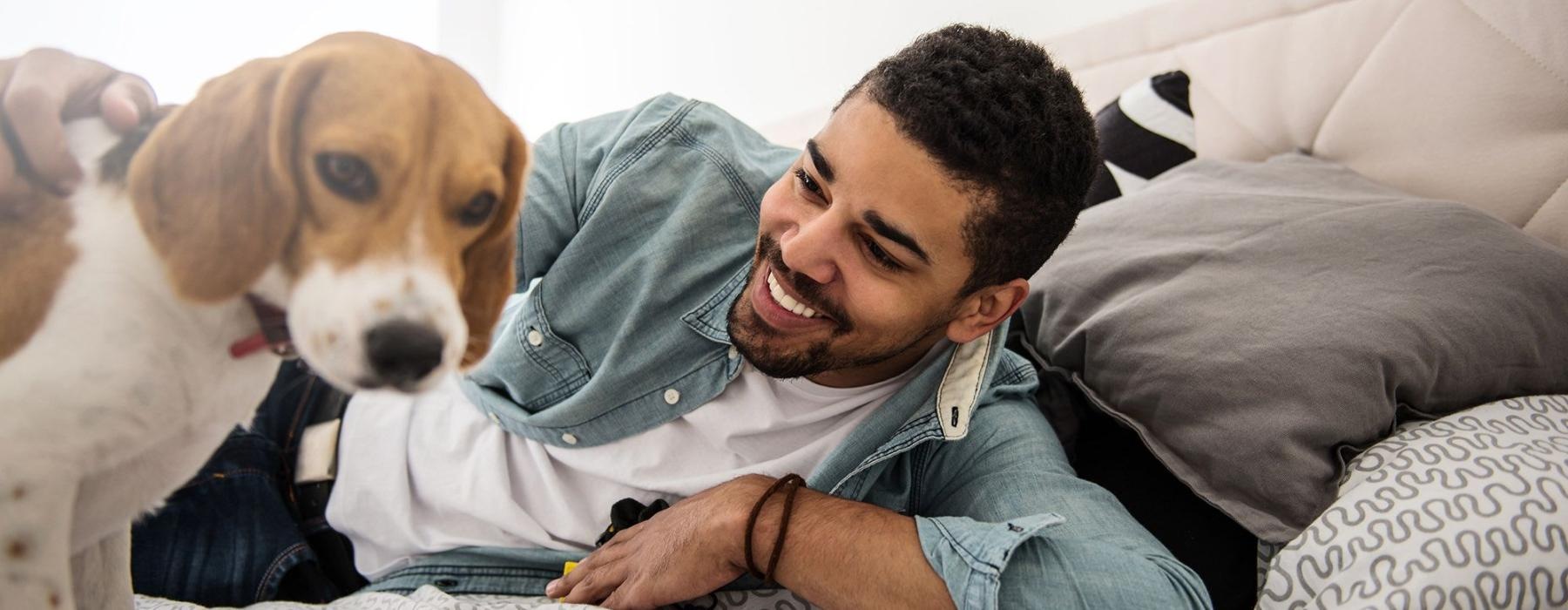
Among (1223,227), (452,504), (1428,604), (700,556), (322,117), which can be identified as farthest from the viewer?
(1223,227)

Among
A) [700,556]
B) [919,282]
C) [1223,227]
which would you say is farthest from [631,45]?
[1223,227]

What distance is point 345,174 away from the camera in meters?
0.41

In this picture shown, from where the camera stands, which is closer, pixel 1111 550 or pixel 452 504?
pixel 1111 550

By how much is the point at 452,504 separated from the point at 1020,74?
0.67m

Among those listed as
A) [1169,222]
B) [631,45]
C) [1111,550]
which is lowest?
[1111,550]

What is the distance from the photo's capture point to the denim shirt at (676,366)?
0.77 m

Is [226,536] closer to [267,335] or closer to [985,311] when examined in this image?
[267,335]

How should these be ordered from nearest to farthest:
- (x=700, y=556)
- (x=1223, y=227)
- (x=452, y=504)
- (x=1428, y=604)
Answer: (x=1428, y=604) → (x=700, y=556) → (x=452, y=504) → (x=1223, y=227)

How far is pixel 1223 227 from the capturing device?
97 centimetres

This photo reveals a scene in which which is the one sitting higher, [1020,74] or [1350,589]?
[1020,74]

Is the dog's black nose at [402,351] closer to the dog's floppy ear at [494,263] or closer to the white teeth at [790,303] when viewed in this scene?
the dog's floppy ear at [494,263]

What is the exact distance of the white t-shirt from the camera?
86 centimetres

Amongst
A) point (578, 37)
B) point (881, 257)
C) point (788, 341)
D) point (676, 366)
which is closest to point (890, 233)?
point (881, 257)

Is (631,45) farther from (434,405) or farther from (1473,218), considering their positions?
(1473,218)
